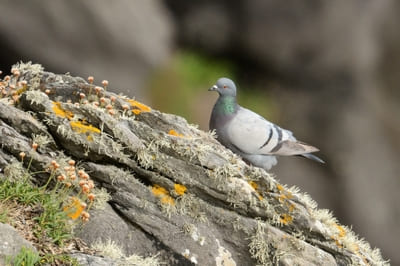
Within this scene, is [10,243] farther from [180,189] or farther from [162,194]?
[180,189]

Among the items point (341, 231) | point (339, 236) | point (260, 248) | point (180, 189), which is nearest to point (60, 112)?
point (180, 189)

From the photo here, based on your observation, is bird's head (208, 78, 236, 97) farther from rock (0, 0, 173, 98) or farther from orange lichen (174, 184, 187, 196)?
rock (0, 0, 173, 98)

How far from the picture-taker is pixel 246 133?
9.70 metres

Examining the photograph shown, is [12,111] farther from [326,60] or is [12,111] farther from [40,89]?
[326,60]

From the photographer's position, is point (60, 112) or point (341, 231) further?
point (341, 231)

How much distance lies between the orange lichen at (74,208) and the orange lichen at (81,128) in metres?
0.84

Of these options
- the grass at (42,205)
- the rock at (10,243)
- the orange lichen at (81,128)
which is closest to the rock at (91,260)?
the grass at (42,205)

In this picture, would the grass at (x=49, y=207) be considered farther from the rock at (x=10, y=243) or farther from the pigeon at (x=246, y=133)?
the pigeon at (x=246, y=133)

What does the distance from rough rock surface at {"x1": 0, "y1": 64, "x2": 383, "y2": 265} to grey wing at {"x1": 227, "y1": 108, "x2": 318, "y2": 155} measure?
86 centimetres

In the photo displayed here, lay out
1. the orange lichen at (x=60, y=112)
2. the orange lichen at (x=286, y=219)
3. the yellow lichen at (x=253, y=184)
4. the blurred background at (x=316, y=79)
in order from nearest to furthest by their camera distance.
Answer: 1. the orange lichen at (x=60, y=112)
2. the orange lichen at (x=286, y=219)
3. the yellow lichen at (x=253, y=184)
4. the blurred background at (x=316, y=79)

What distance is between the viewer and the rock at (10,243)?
A: 20.7 ft

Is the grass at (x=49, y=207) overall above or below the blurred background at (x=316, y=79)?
below

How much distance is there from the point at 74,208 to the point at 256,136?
3.12 m

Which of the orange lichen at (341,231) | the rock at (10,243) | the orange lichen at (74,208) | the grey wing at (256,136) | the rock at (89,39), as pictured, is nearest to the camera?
the rock at (10,243)
